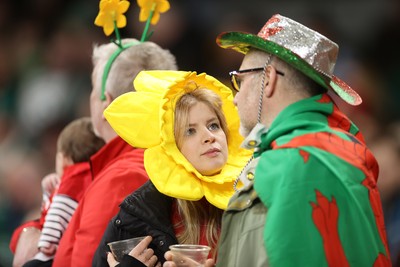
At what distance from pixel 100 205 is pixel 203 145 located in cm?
53

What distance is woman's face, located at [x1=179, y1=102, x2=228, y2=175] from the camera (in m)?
3.37

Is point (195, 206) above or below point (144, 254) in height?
above

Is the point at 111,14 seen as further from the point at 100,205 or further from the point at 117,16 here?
the point at 100,205

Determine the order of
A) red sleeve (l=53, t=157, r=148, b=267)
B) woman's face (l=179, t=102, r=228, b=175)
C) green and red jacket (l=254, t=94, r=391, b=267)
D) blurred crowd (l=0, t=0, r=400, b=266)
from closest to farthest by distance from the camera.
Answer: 1. green and red jacket (l=254, t=94, r=391, b=267)
2. woman's face (l=179, t=102, r=228, b=175)
3. red sleeve (l=53, t=157, r=148, b=267)
4. blurred crowd (l=0, t=0, r=400, b=266)

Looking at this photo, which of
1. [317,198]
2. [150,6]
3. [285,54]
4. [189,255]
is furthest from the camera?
[150,6]

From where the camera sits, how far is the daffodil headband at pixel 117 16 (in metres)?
4.16

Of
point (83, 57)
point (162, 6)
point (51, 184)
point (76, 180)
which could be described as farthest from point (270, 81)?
point (83, 57)

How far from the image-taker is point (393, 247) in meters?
4.88

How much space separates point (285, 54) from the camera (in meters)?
2.90

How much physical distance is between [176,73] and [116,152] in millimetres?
536

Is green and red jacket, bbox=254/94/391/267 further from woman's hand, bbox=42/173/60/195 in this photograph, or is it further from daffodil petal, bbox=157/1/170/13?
woman's hand, bbox=42/173/60/195

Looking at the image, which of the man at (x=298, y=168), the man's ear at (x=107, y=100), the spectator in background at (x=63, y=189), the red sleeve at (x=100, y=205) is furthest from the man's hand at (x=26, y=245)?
the man at (x=298, y=168)

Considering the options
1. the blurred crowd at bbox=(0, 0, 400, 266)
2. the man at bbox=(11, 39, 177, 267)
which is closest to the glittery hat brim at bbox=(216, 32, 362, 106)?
the man at bbox=(11, 39, 177, 267)

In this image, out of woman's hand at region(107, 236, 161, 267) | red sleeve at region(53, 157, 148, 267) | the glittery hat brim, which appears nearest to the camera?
the glittery hat brim
